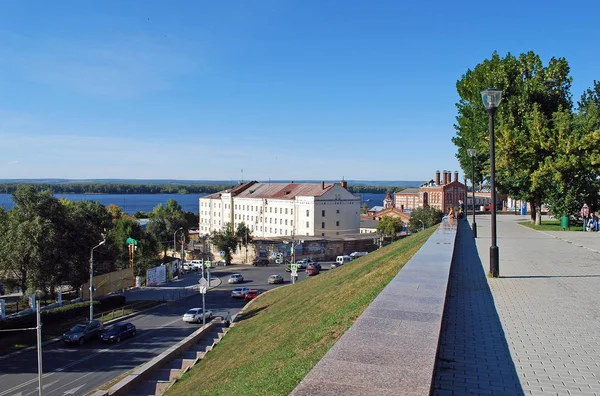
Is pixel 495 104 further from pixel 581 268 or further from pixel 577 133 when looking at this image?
pixel 577 133

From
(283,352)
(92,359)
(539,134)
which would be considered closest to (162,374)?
(283,352)

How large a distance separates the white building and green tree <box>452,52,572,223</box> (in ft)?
137

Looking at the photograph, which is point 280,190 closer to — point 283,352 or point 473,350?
point 283,352

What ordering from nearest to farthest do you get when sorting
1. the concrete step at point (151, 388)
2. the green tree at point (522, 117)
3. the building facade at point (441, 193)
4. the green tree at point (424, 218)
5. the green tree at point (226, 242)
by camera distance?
the concrete step at point (151, 388) < the green tree at point (522, 117) < the green tree at point (226, 242) < the green tree at point (424, 218) < the building facade at point (441, 193)

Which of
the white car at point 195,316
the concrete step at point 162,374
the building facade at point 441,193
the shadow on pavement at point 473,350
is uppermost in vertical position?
the building facade at point 441,193

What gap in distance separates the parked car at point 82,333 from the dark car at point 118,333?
0.95 metres

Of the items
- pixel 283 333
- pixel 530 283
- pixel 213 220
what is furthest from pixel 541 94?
pixel 213 220

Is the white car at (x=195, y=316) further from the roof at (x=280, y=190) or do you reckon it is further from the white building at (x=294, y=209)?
the roof at (x=280, y=190)

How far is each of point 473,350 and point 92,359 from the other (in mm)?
20429

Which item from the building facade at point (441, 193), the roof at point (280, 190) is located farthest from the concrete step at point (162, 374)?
the building facade at point (441, 193)

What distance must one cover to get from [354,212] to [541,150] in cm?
5280

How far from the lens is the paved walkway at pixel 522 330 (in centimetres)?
542

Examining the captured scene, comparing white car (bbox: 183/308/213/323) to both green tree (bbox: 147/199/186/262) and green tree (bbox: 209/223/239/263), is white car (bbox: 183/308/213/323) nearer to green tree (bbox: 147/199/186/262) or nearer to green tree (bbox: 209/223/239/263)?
green tree (bbox: 209/223/239/263)

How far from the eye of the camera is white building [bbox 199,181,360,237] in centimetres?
7469
